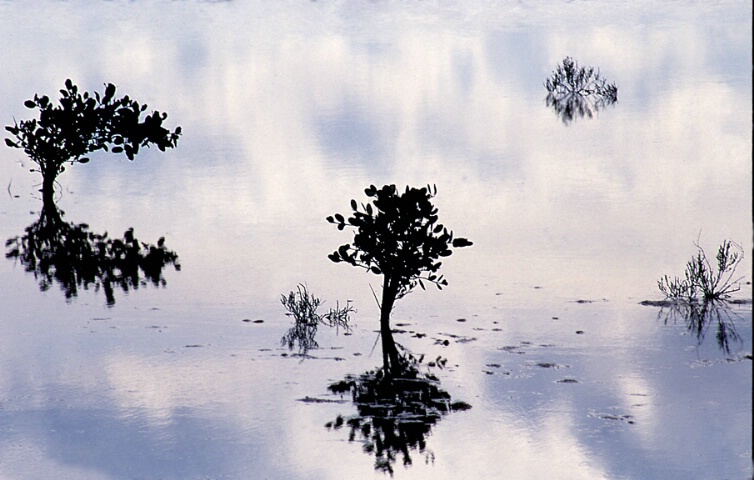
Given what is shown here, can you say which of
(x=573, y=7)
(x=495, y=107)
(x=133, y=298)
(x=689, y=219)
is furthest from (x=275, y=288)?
(x=573, y=7)

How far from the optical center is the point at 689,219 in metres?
17.8

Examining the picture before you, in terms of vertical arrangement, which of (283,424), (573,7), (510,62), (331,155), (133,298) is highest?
(573,7)

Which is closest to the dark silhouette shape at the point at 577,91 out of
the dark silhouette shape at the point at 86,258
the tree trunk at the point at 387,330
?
the dark silhouette shape at the point at 86,258

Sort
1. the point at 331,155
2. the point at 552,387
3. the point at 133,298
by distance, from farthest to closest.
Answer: the point at 331,155 → the point at 133,298 → the point at 552,387

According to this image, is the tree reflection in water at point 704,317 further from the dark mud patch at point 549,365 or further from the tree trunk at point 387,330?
the tree trunk at point 387,330

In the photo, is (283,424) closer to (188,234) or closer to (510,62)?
Result: (188,234)

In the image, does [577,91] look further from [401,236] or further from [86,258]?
[401,236]

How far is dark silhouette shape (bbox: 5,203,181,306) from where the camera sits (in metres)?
16.0

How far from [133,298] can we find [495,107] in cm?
1417

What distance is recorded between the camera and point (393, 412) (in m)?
11.0

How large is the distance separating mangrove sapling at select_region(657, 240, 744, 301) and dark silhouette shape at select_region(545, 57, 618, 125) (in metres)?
12.5

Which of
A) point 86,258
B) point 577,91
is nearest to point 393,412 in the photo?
point 86,258

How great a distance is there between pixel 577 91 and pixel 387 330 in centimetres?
→ 1777

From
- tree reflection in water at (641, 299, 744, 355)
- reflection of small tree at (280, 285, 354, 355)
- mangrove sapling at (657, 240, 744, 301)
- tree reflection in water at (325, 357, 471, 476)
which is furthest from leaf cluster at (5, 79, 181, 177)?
tree reflection in water at (325, 357, 471, 476)
